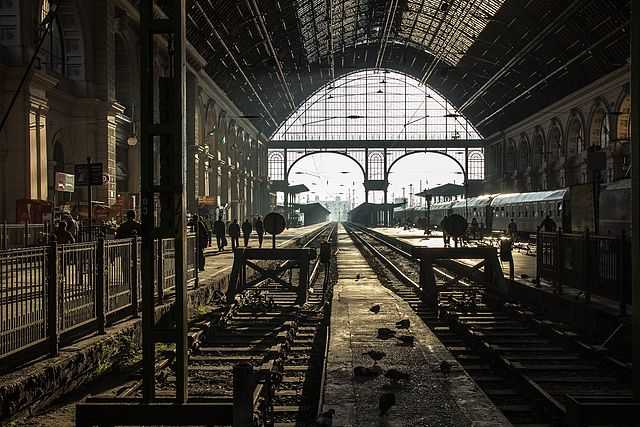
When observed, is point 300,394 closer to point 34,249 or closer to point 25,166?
point 34,249

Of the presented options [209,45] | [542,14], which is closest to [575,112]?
[542,14]

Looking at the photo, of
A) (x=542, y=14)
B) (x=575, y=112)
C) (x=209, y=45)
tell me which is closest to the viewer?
(x=542, y=14)

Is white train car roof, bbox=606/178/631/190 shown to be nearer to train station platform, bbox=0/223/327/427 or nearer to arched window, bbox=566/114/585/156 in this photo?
train station platform, bbox=0/223/327/427

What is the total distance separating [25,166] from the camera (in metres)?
19.0

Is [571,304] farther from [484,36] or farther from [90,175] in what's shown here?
[484,36]

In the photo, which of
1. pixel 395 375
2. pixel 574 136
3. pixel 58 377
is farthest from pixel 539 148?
pixel 58 377

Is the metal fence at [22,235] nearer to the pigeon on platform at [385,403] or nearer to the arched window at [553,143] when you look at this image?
the pigeon on platform at [385,403]

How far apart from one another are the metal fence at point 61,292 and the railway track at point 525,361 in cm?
347

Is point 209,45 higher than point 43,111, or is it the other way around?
point 209,45

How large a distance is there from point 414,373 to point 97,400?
8.77 ft

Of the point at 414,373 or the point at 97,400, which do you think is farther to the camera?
the point at 414,373

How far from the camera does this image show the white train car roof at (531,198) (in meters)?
30.2

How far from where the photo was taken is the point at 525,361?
283 inches

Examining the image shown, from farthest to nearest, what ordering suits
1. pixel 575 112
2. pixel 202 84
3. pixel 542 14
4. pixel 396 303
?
A: 1. pixel 575 112
2. pixel 202 84
3. pixel 542 14
4. pixel 396 303
